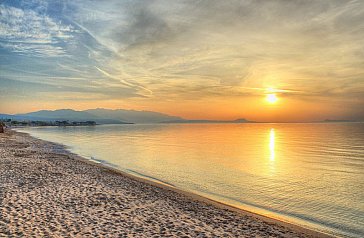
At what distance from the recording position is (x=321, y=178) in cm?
2981

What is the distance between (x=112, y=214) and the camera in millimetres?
13742

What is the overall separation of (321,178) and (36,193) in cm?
2721

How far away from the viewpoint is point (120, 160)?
41.0 m

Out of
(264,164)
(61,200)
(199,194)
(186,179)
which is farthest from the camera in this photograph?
(264,164)

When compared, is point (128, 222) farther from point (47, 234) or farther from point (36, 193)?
point (36, 193)

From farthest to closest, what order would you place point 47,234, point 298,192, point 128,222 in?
point 298,192
point 128,222
point 47,234

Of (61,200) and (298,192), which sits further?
(298,192)

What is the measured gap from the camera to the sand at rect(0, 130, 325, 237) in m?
11.5

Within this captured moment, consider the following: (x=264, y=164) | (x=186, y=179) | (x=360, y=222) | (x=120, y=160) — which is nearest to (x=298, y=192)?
(x=360, y=222)

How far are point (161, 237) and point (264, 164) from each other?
102 ft

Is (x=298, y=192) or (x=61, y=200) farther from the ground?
(x=61, y=200)

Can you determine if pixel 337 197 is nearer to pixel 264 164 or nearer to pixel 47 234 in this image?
pixel 264 164

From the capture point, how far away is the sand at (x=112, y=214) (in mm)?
11539

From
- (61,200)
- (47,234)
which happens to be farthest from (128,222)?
(61,200)
